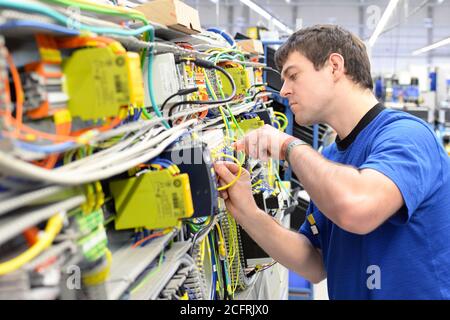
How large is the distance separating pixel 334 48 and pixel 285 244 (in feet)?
2.24

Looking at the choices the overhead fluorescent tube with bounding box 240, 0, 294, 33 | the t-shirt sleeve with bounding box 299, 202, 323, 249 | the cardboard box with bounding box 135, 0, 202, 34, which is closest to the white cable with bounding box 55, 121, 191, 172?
the cardboard box with bounding box 135, 0, 202, 34

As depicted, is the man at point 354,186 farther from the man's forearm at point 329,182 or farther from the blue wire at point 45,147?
the blue wire at point 45,147

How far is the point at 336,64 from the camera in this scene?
1.38 m

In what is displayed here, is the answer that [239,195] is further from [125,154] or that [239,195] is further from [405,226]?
[125,154]

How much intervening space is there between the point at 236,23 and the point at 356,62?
12.4 metres

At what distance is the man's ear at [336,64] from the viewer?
1.38 metres

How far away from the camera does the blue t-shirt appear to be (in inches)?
43.9

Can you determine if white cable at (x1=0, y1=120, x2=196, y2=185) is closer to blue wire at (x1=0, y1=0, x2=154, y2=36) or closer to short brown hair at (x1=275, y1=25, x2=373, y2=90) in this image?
blue wire at (x1=0, y1=0, x2=154, y2=36)

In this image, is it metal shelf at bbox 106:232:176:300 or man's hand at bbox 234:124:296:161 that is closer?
metal shelf at bbox 106:232:176:300

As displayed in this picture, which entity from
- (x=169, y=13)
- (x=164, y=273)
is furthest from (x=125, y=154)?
(x=169, y=13)

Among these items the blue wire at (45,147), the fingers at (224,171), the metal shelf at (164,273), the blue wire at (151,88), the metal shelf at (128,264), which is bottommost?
the metal shelf at (164,273)

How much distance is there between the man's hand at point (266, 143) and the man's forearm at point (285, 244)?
301 millimetres

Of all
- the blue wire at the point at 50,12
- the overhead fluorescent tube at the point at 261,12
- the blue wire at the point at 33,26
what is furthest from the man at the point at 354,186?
the overhead fluorescent tube at the point at 261,12
